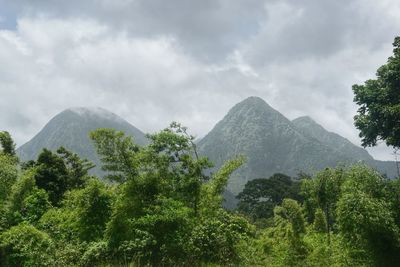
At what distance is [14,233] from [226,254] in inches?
231

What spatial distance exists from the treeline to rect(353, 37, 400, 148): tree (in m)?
3.64

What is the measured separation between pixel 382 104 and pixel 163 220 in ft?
36.6

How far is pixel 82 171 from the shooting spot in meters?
33.1

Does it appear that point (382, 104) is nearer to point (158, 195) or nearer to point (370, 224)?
point (370, 224)

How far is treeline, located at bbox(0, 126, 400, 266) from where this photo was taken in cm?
1226

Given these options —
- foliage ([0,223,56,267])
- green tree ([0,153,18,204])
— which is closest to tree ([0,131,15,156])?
green tree ([0,153,18,204])

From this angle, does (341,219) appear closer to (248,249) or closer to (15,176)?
(248,249)

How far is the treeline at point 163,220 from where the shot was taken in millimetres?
12258

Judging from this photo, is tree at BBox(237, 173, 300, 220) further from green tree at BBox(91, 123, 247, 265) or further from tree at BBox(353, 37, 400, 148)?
green tree at BBox(91, 123, 247, 265)

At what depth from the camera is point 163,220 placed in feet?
39.6

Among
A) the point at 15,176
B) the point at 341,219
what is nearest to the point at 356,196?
the point at 341,219

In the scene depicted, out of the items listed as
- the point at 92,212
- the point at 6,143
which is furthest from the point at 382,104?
the point at 6,143

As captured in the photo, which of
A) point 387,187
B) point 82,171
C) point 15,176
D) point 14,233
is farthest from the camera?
point 82,171

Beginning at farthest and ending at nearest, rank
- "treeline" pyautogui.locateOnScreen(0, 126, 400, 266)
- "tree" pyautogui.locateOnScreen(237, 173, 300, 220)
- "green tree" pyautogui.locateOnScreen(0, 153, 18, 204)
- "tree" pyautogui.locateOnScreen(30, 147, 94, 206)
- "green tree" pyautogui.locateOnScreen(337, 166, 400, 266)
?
"tree" pyautogui.locateOnScreen(237, 173, 300, 220) < "tree" pyautogui.locateOnScreen(30, 147, 94, 206) < "green tree" pyautogui.locateOnScreen(0, 153, 18, 204) < "green tree" pyautogui.locateOnScreen(337, 166, 400, 266) < "treeline" pyautogui.locateOnScreen(0, 126, 400, 266)
